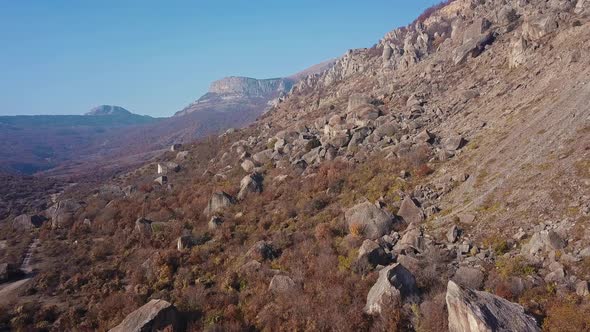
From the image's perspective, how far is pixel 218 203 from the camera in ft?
89.6

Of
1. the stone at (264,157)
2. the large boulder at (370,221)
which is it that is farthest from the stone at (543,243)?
the stone at (264,157)

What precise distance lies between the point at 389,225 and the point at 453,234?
10.9 ft

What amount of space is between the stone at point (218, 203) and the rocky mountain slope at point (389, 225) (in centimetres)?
19

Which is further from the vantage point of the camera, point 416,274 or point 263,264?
point 263,264

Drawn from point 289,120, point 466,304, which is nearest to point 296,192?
point 466,304

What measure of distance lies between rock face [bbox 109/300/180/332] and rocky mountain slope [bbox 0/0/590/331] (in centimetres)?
6

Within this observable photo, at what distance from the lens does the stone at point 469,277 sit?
11.4 metres

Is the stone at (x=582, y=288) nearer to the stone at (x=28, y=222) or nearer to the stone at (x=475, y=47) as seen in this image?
the stone at (x=475, y=47)

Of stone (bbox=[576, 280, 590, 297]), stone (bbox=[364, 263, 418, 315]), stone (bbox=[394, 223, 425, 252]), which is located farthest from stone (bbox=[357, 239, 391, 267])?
stone (bbox=[576, 280, 590, 297])

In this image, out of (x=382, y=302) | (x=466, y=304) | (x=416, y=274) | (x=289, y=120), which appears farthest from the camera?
(x=289, y=120)

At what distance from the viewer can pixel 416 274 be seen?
12.3m

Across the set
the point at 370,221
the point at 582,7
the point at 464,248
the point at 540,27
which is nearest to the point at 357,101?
the point at 540,27

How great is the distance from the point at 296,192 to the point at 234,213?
4321 mm

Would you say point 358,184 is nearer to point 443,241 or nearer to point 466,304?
point 443,241
